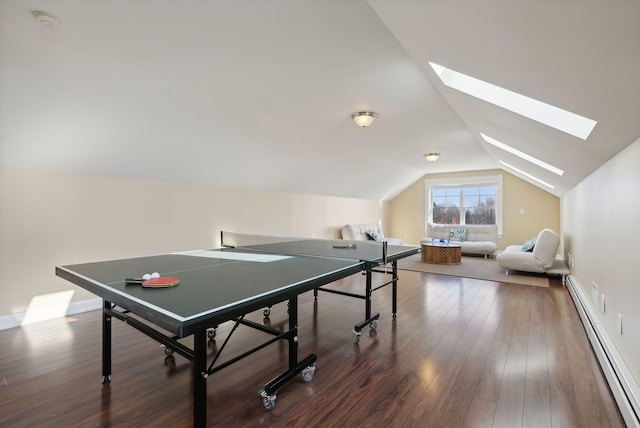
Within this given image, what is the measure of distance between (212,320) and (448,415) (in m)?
1.46

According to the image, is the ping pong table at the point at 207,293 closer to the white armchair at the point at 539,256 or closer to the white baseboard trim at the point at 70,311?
the white baseboard trim at the point at 70,311

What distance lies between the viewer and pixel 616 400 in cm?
185

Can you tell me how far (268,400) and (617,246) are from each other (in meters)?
2.67

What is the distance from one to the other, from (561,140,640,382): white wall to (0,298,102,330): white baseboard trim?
15.8 ft

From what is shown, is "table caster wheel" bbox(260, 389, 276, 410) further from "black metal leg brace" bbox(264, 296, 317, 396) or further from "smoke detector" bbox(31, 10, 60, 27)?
"smoke detector" bbox(31, 10, 60, 27)

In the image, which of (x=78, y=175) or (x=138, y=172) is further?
(x=138, y=172)

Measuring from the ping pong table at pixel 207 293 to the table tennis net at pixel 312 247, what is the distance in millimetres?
26

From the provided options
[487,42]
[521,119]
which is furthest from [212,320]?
[521,119]

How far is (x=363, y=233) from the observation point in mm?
7664

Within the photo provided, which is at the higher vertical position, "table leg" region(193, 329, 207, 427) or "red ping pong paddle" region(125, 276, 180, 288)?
"red ping pong paddle" region(125, 276, 180, 288)

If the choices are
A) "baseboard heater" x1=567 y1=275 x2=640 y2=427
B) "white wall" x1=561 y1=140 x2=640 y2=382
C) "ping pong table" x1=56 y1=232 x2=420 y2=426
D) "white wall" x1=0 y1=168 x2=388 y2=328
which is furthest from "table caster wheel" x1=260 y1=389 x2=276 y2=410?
"white wall" x1=0 y1=168 x2=388 y2=328

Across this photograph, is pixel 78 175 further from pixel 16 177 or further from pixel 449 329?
pixel 449 329

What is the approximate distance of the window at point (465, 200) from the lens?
8289 mm

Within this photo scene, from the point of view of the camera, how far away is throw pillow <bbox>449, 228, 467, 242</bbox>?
806 cm
